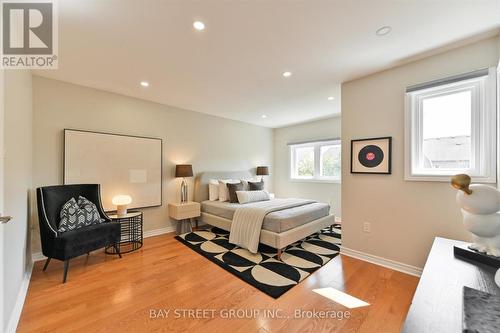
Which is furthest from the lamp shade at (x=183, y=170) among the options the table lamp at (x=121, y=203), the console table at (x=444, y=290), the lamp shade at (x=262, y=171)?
the console table at (x=444, y=290)

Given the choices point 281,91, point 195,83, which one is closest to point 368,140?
point 281,91

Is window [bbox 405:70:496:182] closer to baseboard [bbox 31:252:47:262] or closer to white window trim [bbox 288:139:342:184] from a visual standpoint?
white window trim [bbox 288:139:342:184]

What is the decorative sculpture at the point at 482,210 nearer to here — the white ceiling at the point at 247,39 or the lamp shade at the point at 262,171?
the white ceiling at the point at 247,39

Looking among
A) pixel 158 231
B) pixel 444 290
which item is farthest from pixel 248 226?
pixel 444 290

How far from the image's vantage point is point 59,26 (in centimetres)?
172

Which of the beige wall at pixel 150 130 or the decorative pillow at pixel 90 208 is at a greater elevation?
the beige wall at pixel 150 130

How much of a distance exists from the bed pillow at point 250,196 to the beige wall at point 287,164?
62.3 inches

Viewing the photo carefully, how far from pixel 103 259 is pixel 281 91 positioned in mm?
3516

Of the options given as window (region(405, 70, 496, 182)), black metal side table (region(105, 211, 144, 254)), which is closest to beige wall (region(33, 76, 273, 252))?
black metal side table (region(105, 211, 144, 254))

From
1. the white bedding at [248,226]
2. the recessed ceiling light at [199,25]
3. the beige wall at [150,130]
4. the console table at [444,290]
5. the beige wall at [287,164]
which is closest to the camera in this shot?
the console table at [444,290]

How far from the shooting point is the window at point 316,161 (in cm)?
482

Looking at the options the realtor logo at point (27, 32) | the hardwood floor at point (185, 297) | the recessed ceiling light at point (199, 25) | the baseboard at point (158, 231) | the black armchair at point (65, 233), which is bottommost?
the hardwood floor at point (185, 297)

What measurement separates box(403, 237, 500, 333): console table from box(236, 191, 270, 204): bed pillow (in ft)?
9.23

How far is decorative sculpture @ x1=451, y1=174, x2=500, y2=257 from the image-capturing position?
1.22 metres
